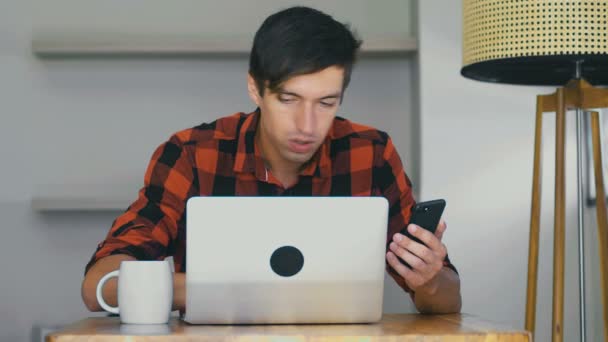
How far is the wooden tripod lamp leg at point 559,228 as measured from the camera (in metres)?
2.25

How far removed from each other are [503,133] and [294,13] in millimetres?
1252

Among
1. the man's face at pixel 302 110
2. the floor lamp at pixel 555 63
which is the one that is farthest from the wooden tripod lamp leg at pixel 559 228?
the man's face at pixel 302 110

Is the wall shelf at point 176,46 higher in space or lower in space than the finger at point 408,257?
higher

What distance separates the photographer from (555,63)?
91.8 inches

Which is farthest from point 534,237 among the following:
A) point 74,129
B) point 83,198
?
point 74,129

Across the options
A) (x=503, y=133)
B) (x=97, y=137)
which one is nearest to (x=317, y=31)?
(x=503, y=133)

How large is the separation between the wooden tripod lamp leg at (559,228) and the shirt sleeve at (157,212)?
3.06ft

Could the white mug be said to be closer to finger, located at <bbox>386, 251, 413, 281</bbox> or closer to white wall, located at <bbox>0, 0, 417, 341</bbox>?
finger, located at <bbox>386, 251, 413, 281</bbox>

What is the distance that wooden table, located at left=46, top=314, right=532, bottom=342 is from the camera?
3.91 ft

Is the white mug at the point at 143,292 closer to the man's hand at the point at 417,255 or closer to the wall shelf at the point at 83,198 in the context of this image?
the man's hand at the point at 417,255

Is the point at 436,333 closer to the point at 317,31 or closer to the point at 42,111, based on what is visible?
the point at 317,31

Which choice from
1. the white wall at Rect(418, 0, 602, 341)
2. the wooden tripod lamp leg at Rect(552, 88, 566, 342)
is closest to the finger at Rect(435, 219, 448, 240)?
the wooden tripod lamp leg at Rect(552, 88, 566, 342)

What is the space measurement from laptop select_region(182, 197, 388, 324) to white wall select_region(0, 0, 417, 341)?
179cm

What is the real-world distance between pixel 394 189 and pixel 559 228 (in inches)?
19.5
